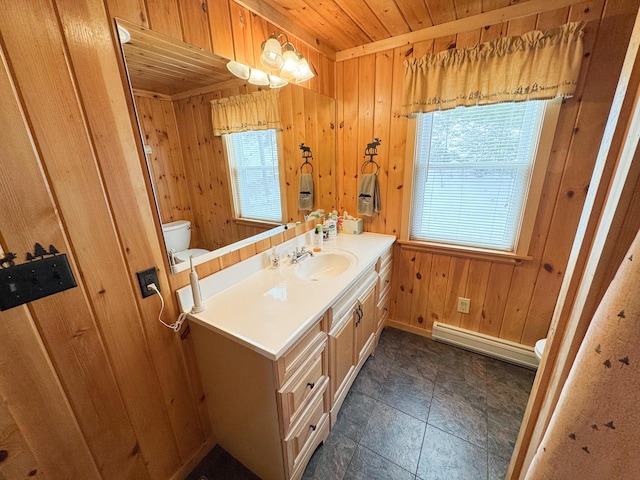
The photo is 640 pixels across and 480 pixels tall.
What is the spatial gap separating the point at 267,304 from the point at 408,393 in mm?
1170

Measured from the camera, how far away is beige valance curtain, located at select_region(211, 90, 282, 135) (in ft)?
4.04

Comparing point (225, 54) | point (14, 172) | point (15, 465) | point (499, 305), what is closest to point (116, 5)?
point (225, 54)

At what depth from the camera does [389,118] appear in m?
1.81

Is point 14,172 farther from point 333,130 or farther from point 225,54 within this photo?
point 333,130

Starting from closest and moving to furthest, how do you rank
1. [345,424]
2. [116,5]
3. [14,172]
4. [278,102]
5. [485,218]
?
[14,172]
[116,5]
[345,424]
[278,102]
[485,218]

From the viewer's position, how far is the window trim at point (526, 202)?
1.41 m

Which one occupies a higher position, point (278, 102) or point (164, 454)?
point (278, 102)

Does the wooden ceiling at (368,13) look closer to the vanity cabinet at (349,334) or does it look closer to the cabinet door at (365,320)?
the vanity cabinet at (349,334)

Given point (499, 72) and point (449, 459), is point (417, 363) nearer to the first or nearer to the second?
point (449, 459)

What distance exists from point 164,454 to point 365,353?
120 centimetres

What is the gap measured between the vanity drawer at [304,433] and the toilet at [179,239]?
857 millimetres

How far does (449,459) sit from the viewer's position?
1.25 meters

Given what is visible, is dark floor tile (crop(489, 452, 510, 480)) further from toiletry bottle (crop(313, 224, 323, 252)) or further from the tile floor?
toiletry bottle (crop(313, 224, 323, 252))

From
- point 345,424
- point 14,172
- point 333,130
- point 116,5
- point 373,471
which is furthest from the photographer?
point 333,130
